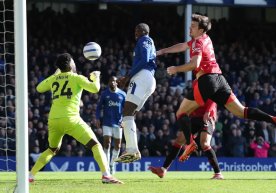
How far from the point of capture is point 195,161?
2466 centimetres

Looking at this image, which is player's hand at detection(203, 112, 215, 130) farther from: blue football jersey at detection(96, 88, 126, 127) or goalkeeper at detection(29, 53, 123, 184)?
blue football jersey at detection(96, 88, 126, 127)

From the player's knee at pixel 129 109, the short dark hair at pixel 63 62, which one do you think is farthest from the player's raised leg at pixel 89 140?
the player's knee at pixel 129 109

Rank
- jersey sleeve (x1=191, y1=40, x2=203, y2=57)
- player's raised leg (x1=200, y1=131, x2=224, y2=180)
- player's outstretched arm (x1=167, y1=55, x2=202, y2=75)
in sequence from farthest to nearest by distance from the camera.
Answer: player's raised leg (x1=200, y1=131, x2=224, y2=180), jersey sleeve (x1=191, y1=40, x2=203, y2=57), player's outstretched arm (x1=167, y1=55, x2=202, y2=75)

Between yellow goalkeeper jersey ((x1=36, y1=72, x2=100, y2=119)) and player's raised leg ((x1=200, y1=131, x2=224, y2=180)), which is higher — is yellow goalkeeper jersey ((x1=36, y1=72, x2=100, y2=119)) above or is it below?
above

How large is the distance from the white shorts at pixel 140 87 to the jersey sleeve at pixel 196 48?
0.77m

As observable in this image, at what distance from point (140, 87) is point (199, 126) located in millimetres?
2092

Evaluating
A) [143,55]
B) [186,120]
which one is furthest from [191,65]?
[186,120]

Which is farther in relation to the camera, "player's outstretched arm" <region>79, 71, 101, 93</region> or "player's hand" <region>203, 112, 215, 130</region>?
"player's hand" <region>203, 112, 215, 130</region>

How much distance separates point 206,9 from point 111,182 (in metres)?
22.5

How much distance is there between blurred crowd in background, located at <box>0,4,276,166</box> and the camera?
2445 centimetres

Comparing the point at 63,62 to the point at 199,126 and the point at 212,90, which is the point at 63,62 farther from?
the point at 199,126

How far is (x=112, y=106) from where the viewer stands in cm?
1845

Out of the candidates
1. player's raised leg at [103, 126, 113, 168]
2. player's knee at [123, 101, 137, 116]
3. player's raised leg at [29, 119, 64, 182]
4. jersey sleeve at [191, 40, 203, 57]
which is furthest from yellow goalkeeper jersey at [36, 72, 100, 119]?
player's raised leg at [103, 126, 113, 168]

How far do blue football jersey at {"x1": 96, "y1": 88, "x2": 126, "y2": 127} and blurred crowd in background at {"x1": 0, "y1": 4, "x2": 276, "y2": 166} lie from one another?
356 centimetres
